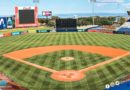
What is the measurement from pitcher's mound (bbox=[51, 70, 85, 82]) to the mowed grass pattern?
5.70ft

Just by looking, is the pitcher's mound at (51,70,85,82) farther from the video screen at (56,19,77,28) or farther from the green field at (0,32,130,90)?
the video screen at (56,19,77,28)

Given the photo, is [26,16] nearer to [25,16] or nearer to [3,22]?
[25,16]

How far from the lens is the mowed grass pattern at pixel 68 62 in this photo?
31219mm

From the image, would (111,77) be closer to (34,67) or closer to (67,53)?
(34,67)

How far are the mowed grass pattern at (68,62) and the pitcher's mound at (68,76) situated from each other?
1738 millimetres

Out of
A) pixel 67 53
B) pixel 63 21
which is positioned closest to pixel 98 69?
pixel 67 53

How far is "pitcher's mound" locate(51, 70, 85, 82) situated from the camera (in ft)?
85.4

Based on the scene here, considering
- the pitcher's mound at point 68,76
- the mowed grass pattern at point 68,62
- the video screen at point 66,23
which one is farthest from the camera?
the video screen at point 66,23

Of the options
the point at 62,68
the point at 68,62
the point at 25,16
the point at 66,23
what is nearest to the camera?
the point at 62,68

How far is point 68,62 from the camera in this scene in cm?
3344

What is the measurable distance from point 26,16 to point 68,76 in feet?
190

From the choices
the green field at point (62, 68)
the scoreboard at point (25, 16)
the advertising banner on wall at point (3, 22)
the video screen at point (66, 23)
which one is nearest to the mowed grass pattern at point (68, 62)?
the green field at point (62, 68)

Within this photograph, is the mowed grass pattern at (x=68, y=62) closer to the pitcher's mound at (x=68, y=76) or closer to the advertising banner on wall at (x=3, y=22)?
the pitcher's mound at (x=68, y=76)

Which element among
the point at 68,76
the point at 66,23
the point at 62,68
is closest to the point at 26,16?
the point at 66,23
